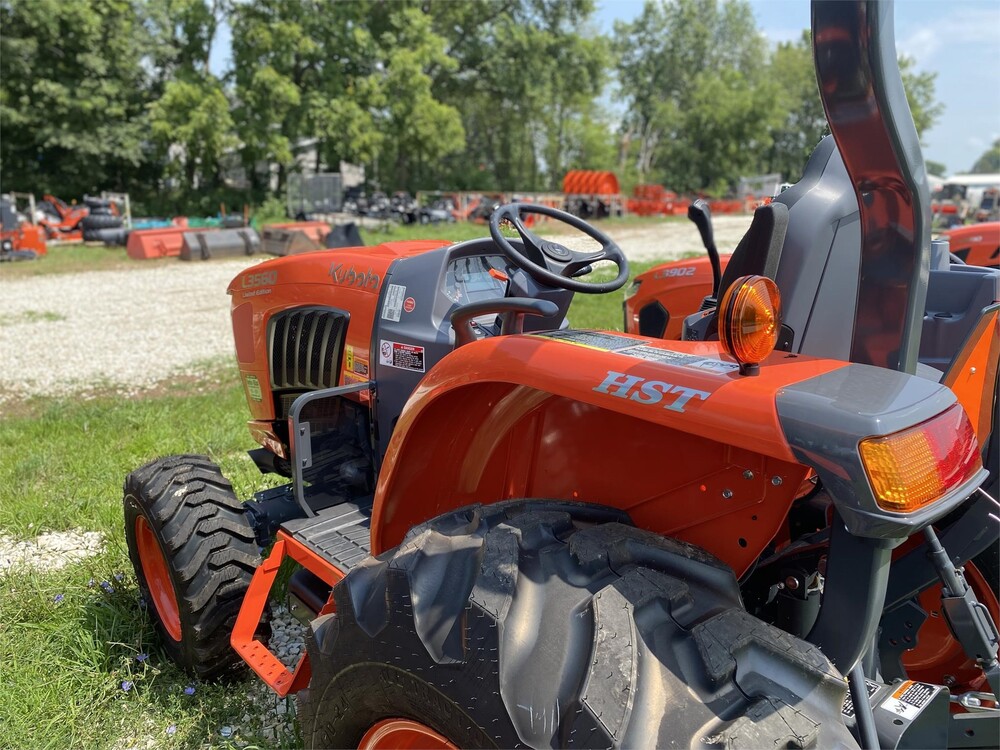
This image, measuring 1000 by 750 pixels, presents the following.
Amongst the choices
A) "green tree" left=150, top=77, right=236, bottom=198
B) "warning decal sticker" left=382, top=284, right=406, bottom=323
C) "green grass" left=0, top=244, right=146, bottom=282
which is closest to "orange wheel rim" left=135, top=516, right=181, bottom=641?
"warning decal sticker" left=382, top=284, right=406, bottom=323

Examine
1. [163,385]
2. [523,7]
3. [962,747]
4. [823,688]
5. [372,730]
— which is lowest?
[163,385]

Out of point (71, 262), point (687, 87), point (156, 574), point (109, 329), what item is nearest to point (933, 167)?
point (156, 574)

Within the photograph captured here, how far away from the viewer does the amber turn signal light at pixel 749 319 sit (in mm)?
1173

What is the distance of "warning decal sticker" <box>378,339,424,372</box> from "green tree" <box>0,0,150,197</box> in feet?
82.0

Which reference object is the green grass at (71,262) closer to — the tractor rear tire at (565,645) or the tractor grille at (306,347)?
the tractor grille at (306,347)

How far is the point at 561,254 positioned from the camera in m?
2.52

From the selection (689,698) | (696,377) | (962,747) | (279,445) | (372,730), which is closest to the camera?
(689,698)

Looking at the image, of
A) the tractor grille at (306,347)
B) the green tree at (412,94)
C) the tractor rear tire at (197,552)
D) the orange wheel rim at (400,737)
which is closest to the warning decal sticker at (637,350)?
the orange wheel rim at (400,737)

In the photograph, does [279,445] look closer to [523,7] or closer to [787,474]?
[787,474]

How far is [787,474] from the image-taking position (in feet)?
4.35

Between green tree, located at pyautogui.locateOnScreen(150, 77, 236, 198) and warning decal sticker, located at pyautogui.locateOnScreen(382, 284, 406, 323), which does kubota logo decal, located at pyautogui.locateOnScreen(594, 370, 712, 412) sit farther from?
green tree, located at pyautogui.locateOnScreen(150, 77, 236, 198)

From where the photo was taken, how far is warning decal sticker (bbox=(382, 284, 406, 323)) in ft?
8.28

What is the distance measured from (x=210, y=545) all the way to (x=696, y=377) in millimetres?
1812

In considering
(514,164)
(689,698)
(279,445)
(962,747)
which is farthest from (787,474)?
(514,164)
